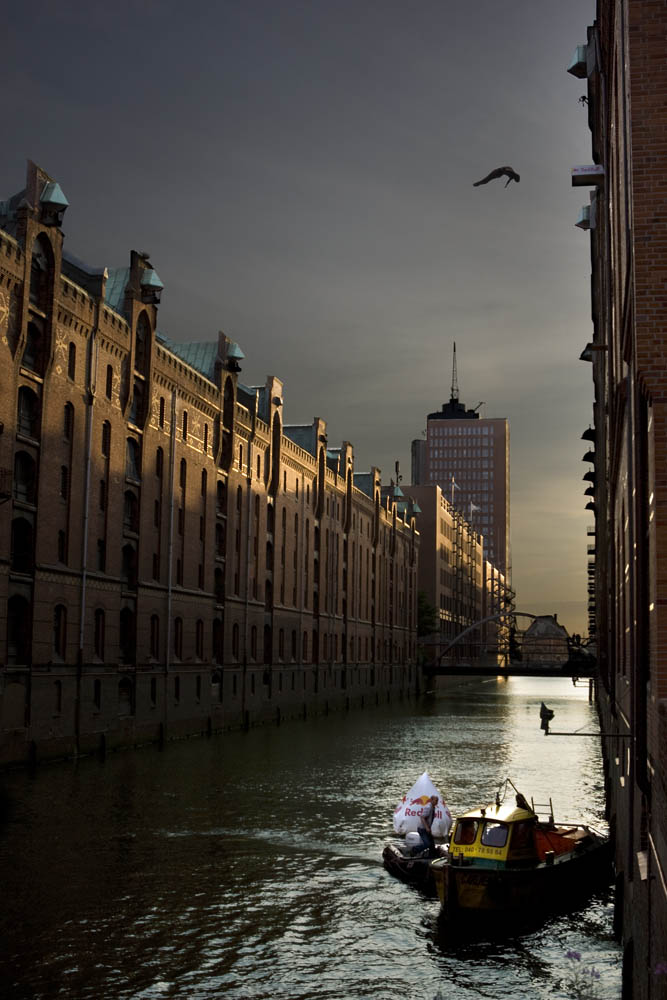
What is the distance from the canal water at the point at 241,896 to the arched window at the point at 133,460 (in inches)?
640

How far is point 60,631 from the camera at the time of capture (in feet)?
158

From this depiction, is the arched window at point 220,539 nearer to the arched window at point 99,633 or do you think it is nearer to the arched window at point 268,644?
the arched window at point 268,644

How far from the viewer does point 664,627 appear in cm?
1058

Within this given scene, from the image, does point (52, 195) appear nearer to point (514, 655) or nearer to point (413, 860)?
point (413, 860)

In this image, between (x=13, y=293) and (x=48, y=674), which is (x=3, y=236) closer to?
(x=13, y=293)

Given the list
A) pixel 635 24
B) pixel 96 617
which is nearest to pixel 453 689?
pixel 96 617

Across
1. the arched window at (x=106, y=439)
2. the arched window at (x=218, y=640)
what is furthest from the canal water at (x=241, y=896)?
the arched window at (x=218, y=640)

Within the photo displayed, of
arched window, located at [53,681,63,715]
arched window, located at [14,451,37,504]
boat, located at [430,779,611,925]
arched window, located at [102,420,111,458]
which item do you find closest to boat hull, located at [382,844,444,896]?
boat, located at [430,779,611,925]

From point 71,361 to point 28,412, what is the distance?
4.53 meters

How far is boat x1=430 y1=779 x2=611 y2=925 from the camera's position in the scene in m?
22.0

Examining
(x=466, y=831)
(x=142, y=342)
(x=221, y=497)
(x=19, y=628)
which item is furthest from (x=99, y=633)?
(x=466, y=831)

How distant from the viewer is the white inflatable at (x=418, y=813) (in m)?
27.9

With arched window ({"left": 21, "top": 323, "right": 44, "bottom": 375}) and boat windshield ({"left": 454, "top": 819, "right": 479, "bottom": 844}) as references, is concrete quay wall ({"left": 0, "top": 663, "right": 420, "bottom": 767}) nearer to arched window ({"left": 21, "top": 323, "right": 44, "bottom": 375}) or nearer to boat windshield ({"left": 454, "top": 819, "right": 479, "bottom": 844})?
arched window ({"left": 21, "top": 323, "right": 44, "bottom": 375})

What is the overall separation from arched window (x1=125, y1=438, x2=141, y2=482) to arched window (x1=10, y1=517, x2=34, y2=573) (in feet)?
38.3
